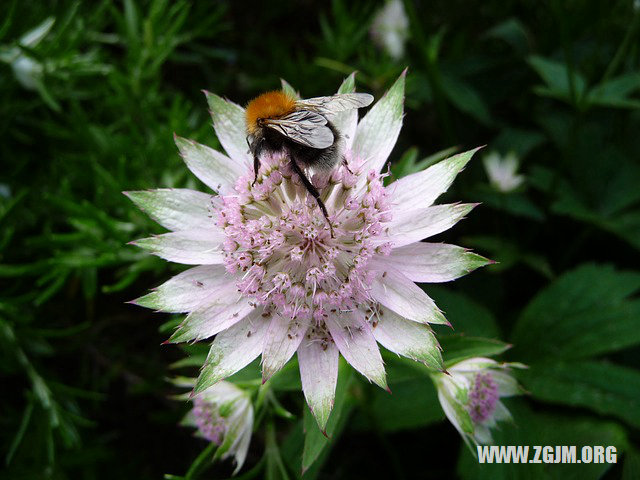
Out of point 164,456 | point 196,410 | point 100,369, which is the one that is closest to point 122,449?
point 164,456

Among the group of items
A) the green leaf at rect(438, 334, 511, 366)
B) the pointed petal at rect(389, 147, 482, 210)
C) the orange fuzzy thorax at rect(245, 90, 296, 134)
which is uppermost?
the orange fuzzy thorax at rect(245, 90, 296, 134)

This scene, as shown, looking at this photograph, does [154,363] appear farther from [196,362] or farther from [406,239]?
[406,239]

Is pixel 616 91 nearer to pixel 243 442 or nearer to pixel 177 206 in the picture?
pixel 177 206

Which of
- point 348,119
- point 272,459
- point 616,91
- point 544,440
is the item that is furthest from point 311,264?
point 616,91

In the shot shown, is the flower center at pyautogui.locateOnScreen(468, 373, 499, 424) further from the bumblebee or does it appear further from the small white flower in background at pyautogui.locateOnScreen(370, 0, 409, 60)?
the small white flower in background at pyautogui.locateOnScreen(370, 0, 409, 60)

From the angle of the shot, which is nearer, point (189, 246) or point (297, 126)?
point (297, 126)

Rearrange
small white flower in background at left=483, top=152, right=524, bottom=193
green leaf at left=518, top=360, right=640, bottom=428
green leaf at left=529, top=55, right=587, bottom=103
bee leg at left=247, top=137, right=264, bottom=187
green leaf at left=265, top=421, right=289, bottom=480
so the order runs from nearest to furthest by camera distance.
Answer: bee leg at left=247, top=137, right=264, bottom=187 < green leaf at left=265, top=421, right=289, bottom=480 < green leaf at left=518, top=360, right=640, bottom=428 < green leaf at left=529, top=55, right=587, bottom=103 < small white flower in background at left=483, top=152, right=524, bottom=193

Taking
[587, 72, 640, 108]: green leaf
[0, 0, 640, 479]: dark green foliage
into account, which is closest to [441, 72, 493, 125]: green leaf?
[0, 0, 640, 479]: dark green foliage

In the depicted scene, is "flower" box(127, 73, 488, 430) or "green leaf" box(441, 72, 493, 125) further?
"green leaf" box(441, 72, 493, 125)
